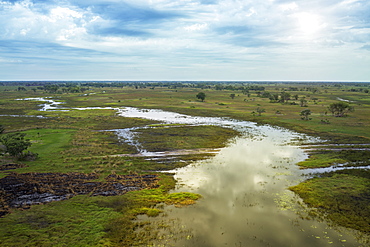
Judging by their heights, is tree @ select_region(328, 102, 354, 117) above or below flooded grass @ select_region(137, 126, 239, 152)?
above

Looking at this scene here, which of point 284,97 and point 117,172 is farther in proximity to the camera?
point 284,97

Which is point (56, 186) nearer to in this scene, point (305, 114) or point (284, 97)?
point (305, 114)

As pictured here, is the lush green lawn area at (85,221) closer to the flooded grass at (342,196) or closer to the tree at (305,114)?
the flooded grass at (342,196)

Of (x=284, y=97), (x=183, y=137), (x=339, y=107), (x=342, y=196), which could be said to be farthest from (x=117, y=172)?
(x=284, y=97)

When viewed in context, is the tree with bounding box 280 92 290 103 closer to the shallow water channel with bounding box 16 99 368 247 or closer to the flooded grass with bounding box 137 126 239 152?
the flooded grass with bounding box 137 126 239 152

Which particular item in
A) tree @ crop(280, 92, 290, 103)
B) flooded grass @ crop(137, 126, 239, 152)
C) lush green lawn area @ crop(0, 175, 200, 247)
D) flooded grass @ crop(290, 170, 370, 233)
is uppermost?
tree @ crop(280, 92, 290, 103)

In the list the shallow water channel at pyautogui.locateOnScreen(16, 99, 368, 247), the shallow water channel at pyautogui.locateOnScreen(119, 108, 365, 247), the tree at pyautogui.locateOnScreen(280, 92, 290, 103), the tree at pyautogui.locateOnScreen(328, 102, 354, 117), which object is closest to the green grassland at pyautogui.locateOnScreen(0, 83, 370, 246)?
the shallow water channel at pyautogui.locateOnScreen(16, 99, 368, 247)

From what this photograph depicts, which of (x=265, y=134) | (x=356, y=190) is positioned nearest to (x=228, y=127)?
(x=265, y=134)
